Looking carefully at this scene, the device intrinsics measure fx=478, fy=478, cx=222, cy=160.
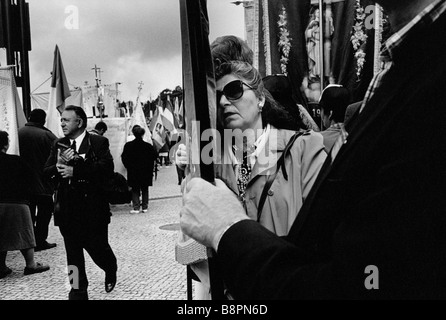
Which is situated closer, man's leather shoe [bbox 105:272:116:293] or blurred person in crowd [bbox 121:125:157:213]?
man's leather shoe [bbox 105:272:116:293]

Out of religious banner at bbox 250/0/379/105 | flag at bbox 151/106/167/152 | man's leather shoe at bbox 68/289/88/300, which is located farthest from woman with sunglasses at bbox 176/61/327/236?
flag at bbox 151/106/167/152

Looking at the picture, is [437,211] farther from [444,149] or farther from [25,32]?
[25,32]

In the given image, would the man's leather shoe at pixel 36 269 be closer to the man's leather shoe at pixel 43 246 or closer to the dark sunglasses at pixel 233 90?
the man's leather shoe at pixel 43 246

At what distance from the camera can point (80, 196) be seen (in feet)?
16.4

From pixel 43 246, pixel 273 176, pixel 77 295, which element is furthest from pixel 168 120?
pixel 273 176

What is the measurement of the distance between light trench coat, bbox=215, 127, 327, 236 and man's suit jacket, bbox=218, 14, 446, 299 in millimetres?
1140

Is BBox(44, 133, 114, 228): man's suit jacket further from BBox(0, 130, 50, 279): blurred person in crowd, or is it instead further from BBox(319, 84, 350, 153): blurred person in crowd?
BBox(319, 84, 350, 153): blurred person in crowd

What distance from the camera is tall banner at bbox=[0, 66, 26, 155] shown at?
6891mm

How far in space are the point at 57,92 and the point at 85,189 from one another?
508 cm

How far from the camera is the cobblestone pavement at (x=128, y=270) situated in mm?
5277
